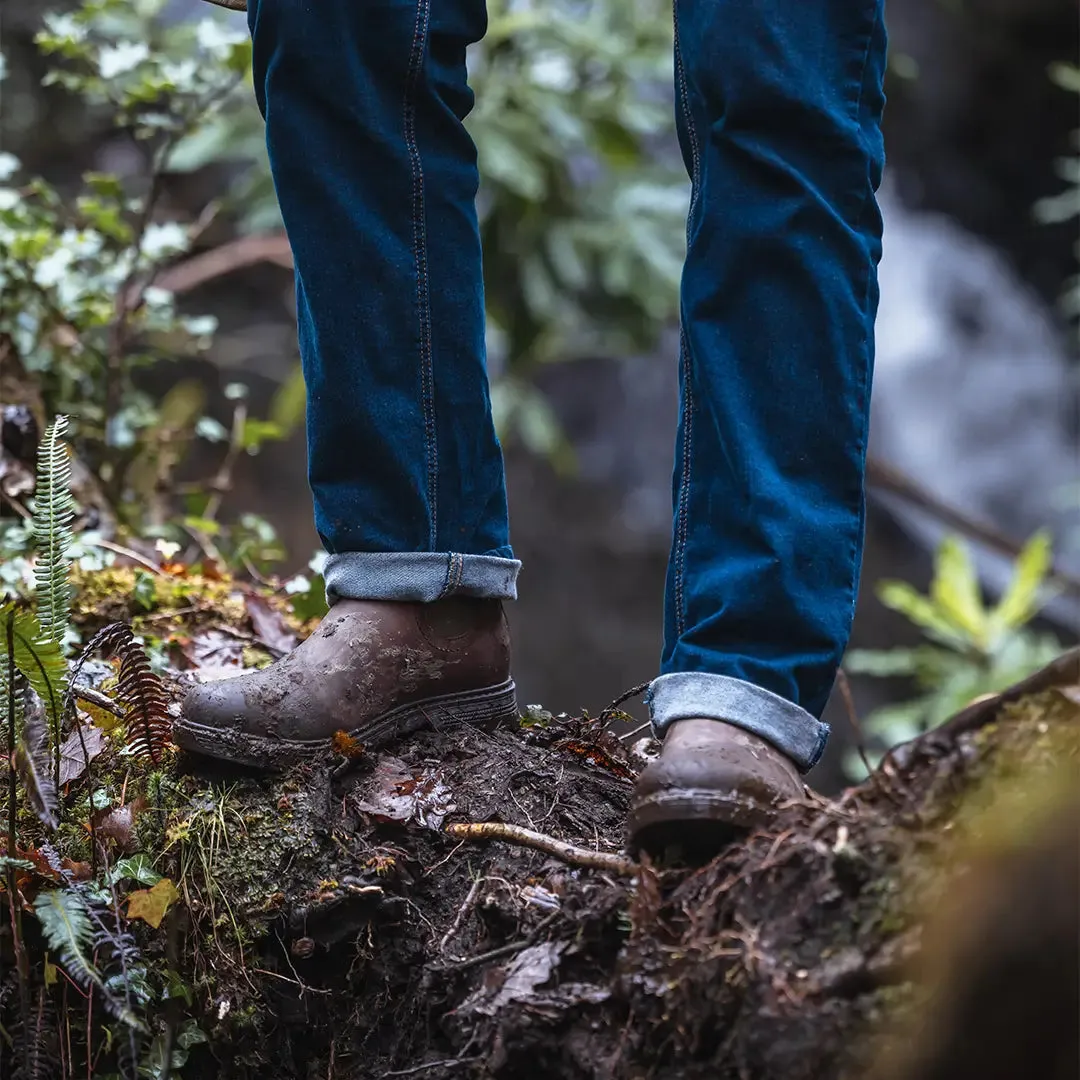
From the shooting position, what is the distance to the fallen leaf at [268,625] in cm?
216

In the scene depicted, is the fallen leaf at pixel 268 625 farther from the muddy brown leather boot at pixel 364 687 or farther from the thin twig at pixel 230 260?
the thin twig at pixel 230 260

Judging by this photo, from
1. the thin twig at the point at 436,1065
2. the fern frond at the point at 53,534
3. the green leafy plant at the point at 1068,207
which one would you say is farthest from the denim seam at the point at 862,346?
the green leafy plant at the point at 1068,207

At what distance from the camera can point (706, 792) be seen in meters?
1.11

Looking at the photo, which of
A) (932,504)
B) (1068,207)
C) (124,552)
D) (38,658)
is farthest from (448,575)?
(1068,207)

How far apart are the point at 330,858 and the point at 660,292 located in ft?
9.26

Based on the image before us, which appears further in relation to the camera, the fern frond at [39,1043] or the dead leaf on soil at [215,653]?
the dead leaf on soil at [215,653]

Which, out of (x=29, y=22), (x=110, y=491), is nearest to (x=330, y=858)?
(x=110, y=491)

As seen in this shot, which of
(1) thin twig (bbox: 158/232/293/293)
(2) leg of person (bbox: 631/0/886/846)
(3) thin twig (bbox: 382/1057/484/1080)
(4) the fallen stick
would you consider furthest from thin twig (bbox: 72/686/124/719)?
(1) thin twig (bbox: 158/232/293/293)

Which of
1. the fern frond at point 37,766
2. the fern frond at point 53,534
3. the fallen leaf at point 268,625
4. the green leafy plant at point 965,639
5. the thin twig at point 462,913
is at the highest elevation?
the fern frond at point 53,534

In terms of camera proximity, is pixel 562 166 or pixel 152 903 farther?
pixel 562 166

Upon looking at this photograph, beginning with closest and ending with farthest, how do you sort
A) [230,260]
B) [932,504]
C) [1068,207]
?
[932,504] < [230,260] < [1068,207]

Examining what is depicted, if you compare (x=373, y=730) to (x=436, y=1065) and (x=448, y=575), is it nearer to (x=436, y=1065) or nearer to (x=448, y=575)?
(x=448, y=575)

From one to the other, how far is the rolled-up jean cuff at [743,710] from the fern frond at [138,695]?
2.18 ft

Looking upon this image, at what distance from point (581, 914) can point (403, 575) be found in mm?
543
